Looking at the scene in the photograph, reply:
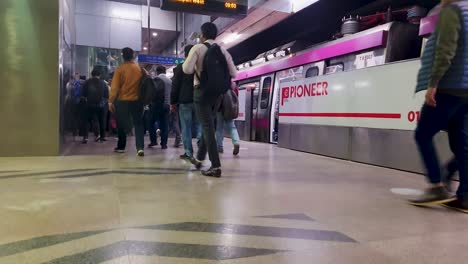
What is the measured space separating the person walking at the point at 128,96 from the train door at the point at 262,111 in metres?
4.46

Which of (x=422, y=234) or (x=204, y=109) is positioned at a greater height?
(x=204, y=109)

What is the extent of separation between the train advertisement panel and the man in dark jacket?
4.28 ft

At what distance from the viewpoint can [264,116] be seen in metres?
9.73

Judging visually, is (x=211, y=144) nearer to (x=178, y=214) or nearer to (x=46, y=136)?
(x=178, y=214)

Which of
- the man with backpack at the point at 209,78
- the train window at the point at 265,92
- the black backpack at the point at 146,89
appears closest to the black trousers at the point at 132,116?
the black backpack at the point at 146,89

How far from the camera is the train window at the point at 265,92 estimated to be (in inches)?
386

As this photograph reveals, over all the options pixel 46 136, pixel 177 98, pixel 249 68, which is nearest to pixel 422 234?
pixel 177 98

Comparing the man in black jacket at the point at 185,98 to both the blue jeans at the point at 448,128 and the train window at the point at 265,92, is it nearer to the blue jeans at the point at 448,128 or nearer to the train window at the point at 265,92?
the blue jeans at the point at 448,128

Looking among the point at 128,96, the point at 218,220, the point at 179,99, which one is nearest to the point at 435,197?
the point at 218,220

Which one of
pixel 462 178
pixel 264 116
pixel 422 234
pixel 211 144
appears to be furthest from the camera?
pixel 264 116

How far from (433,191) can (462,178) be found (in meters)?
0.21

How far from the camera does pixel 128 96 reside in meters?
5.66

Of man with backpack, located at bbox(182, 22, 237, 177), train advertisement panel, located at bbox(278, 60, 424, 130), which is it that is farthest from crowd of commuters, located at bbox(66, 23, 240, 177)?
train advertisement panel, located at bbox(278, 60, 424, 130)

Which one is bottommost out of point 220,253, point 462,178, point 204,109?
point 220,253
